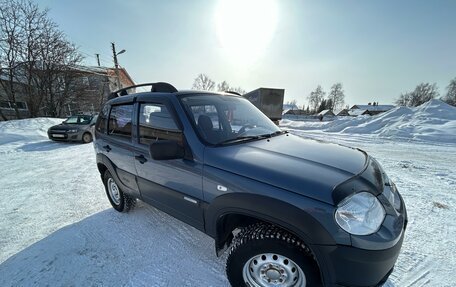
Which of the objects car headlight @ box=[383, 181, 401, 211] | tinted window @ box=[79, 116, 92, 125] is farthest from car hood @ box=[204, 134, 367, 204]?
tinted window @ box=[79, 116, 92, 125]

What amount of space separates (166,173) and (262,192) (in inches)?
46.8

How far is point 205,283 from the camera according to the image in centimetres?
206

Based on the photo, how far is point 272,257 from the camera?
5.52 ft

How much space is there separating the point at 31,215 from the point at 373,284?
4698 millimetres

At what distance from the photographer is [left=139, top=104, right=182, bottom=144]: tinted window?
2.20 m

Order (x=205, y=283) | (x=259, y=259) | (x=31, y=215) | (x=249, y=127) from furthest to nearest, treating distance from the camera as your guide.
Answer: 1. (x=31, y=215)
2. (x=249, y=127)
3. (x=205, y=283)
4. (x=259, y=259)

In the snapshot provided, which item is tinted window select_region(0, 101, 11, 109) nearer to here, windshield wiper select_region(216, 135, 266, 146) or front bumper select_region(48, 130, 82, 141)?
front bumper select_region(48, 130, 82, 141)

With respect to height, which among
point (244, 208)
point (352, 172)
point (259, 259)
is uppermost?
point (352, 172)

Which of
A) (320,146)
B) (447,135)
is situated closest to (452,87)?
(447,135)

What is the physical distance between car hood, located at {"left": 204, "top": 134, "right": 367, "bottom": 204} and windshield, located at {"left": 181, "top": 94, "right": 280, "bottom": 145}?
0.20 m

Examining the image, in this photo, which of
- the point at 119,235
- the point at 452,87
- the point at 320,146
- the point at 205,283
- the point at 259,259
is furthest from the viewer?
the point at 452,87

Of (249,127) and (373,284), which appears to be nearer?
(373,284)

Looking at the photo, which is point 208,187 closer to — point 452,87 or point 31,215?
point 31,215

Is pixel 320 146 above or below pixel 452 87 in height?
below
